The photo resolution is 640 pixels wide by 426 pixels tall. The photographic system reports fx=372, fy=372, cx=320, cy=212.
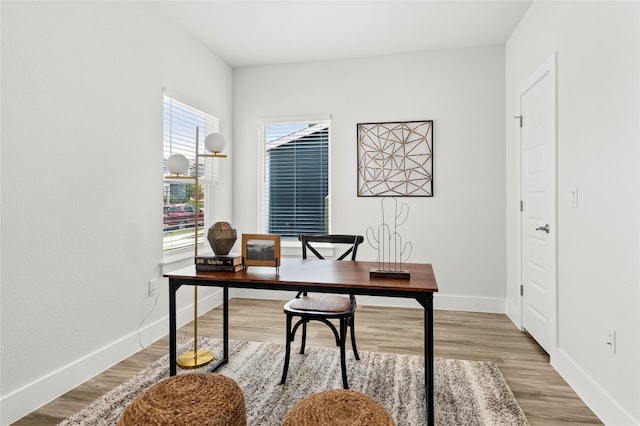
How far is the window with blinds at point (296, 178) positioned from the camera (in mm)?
4301

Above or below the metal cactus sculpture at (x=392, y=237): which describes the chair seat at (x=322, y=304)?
below

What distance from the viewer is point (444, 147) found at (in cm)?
392

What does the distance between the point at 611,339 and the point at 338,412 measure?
1.54 meters

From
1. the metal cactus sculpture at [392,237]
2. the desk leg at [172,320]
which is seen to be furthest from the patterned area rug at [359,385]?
the metal cactus sculpture at [392,237]

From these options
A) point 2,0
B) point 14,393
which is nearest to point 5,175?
point 2,0

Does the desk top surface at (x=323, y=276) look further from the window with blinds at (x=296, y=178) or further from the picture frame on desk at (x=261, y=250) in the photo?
the window with blinds at (x=296, y=178)

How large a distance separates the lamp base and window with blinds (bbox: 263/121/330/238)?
193cm

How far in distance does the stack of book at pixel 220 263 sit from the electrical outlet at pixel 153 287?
105 centimetres

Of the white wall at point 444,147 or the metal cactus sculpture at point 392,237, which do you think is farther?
the metal cactus sculpture at point 392,237

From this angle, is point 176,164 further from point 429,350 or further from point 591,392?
point 591,392

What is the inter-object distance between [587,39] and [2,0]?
→ 3144mm

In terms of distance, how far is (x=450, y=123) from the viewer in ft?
12.8

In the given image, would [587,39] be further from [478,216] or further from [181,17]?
[181,17]

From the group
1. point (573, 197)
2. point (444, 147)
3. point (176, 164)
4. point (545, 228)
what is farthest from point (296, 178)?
point (573, 197)
